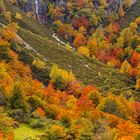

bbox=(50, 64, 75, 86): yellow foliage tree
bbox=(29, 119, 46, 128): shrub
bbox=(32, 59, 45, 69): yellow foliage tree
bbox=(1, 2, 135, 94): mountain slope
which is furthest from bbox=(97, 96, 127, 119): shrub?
bbox=(32, 59, 45, 69): yellow foliage tree

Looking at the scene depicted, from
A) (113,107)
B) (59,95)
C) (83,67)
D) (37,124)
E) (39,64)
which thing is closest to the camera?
(37,124)

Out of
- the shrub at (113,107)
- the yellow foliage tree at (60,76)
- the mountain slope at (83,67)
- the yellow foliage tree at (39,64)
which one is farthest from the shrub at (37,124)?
the mountain slope at (83,67)

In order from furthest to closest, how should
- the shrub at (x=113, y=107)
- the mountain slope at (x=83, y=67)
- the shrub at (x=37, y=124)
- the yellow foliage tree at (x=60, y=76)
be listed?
the mountain slope at (x=83, y=67), the yellow foliage tree at (x=60, y=76), the shrub at (x=113, y=107), the shrub at (x=37, y=124)

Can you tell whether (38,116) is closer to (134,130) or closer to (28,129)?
(28,129)

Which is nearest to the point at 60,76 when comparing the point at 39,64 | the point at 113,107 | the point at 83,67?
the point at 39,64

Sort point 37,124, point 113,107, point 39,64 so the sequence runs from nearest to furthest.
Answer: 1. point 37,124
2. point 113,107
3. point 39,64

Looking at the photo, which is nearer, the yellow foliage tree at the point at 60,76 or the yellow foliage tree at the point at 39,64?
the yellow foliage tree at the point at 60,76

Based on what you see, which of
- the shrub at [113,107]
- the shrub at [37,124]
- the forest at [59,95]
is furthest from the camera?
the shrub at [113,107]

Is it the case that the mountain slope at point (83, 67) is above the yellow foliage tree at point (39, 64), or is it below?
below

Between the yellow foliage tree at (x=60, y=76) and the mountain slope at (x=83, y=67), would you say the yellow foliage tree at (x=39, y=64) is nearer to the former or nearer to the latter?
the yellow foliage tree at (x=60, y=76)

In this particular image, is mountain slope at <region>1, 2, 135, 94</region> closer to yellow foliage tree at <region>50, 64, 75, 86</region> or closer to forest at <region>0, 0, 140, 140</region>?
forest at <region>0, 0, 140, 140</region>

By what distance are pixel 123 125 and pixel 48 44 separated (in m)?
109

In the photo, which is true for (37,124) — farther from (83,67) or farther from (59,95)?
(83,67)

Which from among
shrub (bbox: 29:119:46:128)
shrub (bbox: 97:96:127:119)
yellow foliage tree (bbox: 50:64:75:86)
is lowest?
yellow foliage tree (bbox: 50:64:75:86)
